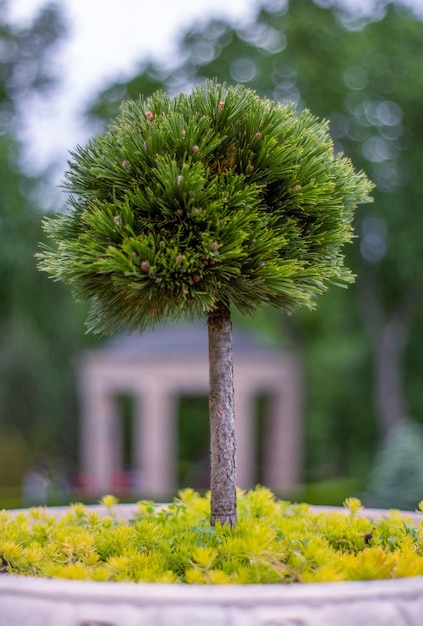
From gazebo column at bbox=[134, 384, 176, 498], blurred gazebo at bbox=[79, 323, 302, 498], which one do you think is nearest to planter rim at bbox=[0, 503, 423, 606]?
blurred gazebo at bbox=[79, 323, 302, 498]

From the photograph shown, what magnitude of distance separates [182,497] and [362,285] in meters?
14.5

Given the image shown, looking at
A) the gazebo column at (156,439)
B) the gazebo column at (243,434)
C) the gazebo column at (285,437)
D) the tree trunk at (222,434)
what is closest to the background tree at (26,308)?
Result: the gazebo column at (156,439)

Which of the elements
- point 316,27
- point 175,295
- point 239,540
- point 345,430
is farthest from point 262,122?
point 345,430

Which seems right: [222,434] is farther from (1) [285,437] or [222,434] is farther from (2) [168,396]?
(1) [285,437]

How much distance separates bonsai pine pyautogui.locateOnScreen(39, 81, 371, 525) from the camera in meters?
2.37

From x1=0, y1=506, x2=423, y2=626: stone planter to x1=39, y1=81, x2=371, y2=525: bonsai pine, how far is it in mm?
929

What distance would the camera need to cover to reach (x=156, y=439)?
16484 millimetres

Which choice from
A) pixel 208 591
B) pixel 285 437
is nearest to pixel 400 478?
pixel 208 591

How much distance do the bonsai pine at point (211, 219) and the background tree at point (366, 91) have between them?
42.2ft

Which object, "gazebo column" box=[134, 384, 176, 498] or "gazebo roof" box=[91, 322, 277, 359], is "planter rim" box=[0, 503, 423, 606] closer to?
"gazebo roof" box=[91, 322, 277, 359]

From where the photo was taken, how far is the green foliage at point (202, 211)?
237cm

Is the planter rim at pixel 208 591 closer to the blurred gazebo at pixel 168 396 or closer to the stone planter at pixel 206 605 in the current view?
the stone planter at pixel 206 605

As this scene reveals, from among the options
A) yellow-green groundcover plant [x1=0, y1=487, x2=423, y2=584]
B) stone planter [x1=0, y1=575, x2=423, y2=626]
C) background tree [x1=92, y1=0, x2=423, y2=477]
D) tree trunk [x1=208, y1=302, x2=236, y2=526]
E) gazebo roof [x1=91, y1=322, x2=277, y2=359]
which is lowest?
yellow-green groundcover plant [x1=0, y1=487, x2=423, y2=584]

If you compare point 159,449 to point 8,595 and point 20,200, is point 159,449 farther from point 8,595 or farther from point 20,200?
point 8,595
